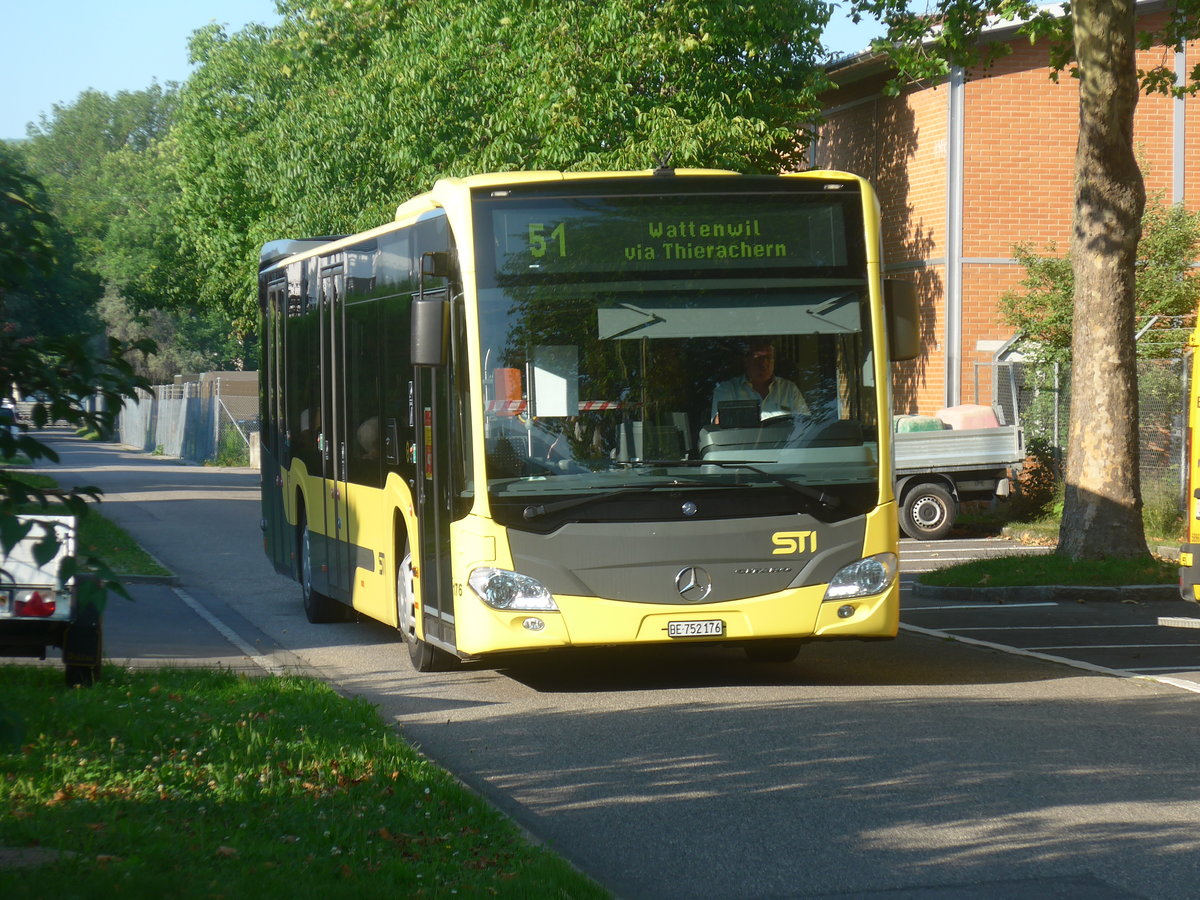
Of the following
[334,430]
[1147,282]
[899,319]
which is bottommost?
[334,430]

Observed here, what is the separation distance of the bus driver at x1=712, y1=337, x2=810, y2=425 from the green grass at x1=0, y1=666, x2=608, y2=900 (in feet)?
8.86

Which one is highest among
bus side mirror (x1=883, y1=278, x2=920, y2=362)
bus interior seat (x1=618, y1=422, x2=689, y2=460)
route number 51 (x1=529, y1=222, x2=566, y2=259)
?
route number 51 (x1=529, y1=222, x2=566, y2=259)

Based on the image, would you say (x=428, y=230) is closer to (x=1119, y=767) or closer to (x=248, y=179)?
(x=1119, y=767)

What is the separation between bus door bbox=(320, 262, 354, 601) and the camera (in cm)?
1327

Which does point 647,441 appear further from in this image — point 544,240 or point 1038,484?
point 1038,484

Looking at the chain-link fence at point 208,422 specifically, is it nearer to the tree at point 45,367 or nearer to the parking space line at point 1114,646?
the parking space line at point 1114,646

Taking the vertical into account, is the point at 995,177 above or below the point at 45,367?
above

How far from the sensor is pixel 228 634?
13312 millimetres

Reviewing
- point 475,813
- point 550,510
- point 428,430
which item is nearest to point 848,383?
point 550,510

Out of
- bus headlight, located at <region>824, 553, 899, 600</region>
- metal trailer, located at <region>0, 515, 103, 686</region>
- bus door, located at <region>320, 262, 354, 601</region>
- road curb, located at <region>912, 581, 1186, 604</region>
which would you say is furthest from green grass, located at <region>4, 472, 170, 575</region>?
road curb, located at <region>912, 581, 1186, 604</region>

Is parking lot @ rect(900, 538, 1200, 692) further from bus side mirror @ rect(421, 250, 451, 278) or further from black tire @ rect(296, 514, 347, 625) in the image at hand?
bus side mirror @ rect(421, 250, 451, 278)

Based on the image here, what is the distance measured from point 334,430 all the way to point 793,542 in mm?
5010


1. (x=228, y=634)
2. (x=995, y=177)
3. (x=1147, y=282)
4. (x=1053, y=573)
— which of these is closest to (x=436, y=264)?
(x=228, y=634)

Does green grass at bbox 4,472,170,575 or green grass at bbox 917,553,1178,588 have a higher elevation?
green grass at bbox 4,472,170,575
